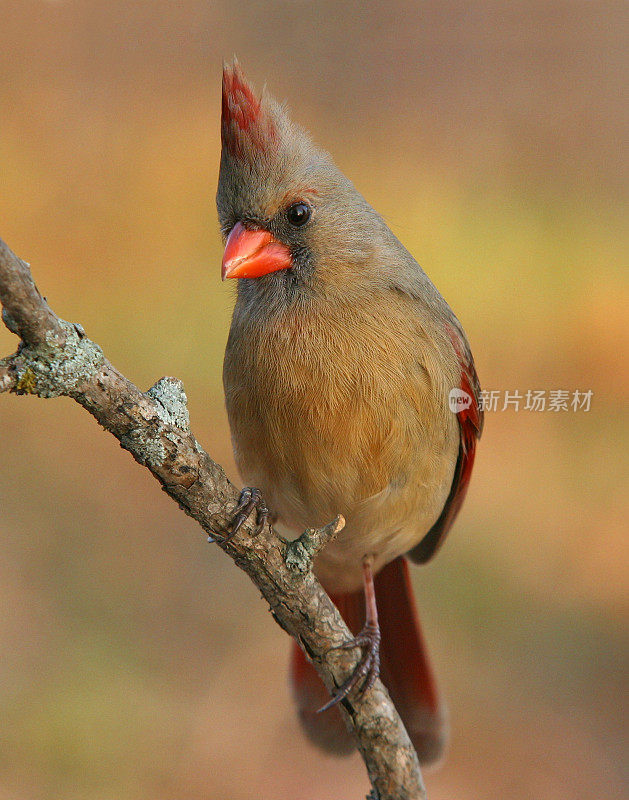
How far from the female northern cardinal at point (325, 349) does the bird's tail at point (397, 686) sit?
0.47 meters

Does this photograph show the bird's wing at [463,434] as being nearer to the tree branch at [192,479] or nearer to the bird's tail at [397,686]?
the bird's tail at [397,686]

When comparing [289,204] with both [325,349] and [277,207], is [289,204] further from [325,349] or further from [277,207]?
[325,349]

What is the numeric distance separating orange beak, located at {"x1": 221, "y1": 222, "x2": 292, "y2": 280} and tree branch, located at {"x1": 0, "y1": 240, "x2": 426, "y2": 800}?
0.46 meters

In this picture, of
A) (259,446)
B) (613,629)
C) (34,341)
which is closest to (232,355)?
(259,446)

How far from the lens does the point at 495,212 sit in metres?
4.27

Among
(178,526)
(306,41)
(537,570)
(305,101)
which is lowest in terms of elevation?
(537,570)

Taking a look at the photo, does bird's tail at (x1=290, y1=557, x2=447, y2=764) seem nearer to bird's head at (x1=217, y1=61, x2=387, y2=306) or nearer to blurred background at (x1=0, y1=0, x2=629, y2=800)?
blurred background at (x1=0, y1=0, x2=629, y2=800)

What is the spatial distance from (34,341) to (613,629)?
10.9 feet

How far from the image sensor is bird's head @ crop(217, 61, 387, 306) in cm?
191

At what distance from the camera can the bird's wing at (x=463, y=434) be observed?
2.23 meters

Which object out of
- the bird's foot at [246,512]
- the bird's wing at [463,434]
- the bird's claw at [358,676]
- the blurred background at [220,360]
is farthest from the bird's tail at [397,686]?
the bird's foot at [246,512]

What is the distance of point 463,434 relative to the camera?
2.31 meters

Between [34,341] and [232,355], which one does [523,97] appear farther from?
[34,341]

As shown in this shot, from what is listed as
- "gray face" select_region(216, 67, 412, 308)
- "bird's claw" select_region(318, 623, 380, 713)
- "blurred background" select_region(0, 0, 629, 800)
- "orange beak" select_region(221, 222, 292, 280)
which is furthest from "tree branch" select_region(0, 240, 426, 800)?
"blurred background" select_region(0, 0, 629, 800)
